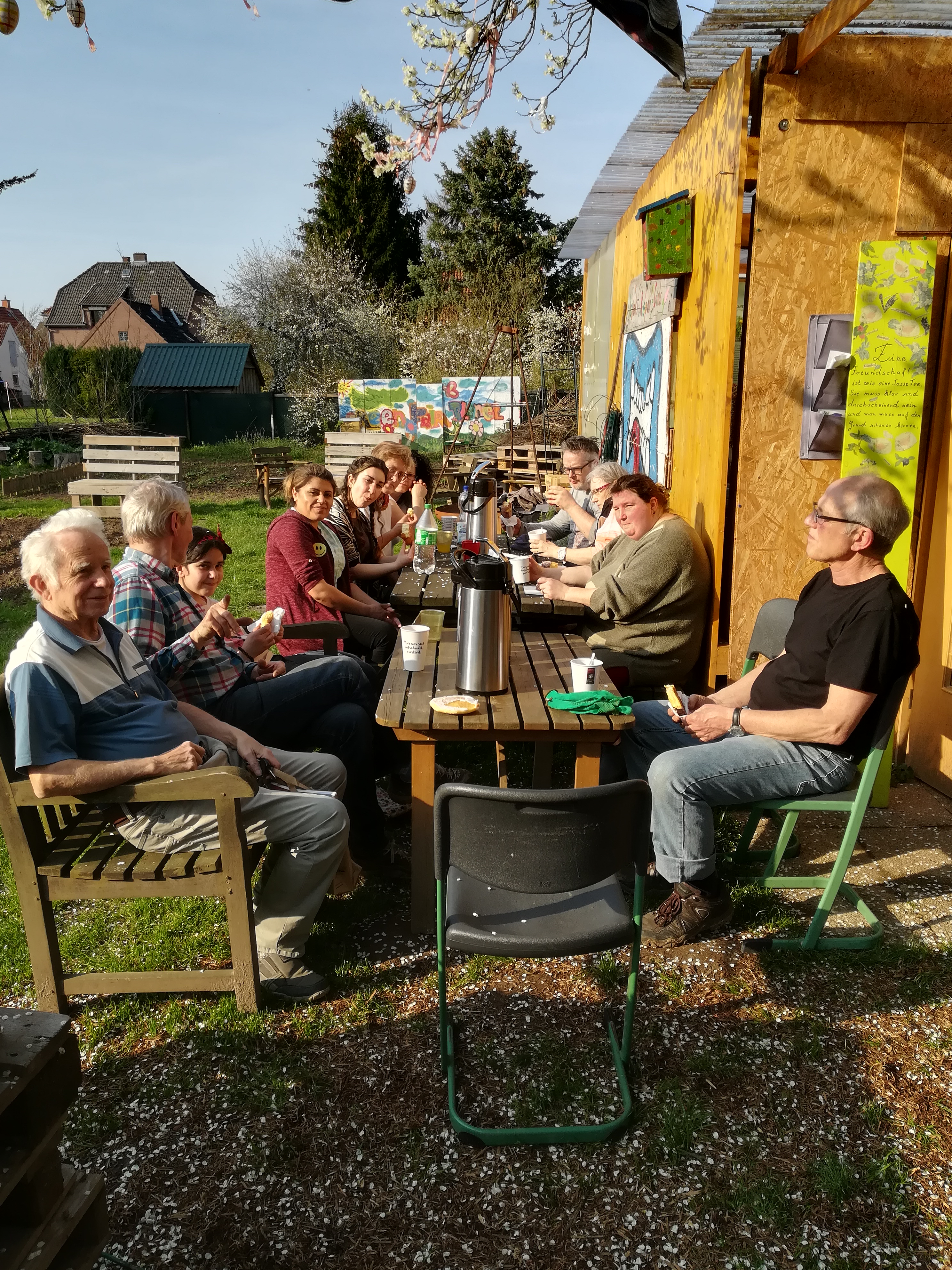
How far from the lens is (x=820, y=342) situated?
13.2 ft

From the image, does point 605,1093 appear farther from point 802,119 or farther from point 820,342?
point 802,119

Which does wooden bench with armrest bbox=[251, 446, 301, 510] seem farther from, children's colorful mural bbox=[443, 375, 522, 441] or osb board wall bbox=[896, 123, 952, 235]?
osb board wall bbox=[896, 123, 952, 235]

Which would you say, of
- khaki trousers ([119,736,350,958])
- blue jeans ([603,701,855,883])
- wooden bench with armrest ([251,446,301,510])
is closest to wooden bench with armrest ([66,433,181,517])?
wooden bench with armrest ([251,446,301,510])

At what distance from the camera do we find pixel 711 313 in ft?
14.5

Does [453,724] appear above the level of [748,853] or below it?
above

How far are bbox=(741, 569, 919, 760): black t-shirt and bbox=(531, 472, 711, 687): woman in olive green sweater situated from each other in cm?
94

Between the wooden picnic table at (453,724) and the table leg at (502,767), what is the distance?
783mm

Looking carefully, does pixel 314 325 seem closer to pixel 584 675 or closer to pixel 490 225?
pixel 490 225

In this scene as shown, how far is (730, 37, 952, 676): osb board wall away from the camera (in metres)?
3.82

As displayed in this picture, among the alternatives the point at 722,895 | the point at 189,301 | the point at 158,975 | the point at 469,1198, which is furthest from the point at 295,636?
the point at 189,301

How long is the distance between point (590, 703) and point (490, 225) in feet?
96.2

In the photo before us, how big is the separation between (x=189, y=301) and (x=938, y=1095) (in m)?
48.1

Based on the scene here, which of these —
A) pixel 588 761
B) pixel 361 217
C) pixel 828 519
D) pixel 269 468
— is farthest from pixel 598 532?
pixel 361 217

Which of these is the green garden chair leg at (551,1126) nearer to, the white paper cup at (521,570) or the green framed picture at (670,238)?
the white paper cup at (521,570)
